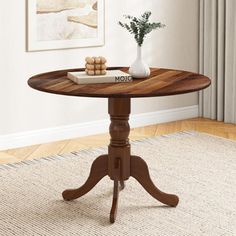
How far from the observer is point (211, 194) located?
426 cm

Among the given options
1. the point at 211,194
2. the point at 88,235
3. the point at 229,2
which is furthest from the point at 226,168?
the point at 229,2

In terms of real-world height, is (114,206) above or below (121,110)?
below

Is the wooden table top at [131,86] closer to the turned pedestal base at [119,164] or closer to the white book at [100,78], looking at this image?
the white book at [100,78]

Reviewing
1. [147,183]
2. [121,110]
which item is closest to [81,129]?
[147,183]

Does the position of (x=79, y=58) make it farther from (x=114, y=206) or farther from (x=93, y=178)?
(x=114, y=206)

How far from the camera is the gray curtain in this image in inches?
251

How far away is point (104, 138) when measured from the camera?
5801 millimetres

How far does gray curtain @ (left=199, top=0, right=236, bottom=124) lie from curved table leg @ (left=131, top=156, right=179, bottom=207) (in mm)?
2643

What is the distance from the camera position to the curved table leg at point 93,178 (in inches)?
158

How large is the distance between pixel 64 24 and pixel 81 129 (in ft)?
3.12

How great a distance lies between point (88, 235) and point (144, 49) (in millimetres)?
3012

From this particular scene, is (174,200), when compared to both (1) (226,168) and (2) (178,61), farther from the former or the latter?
(2) (178,61)

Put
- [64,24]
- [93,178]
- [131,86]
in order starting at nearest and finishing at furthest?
[131,86] < [93,178] < [64,24]

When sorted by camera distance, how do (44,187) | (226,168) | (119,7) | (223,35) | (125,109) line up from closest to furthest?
(125,109), (44,187), (226,168), (119,7), (223,35)
